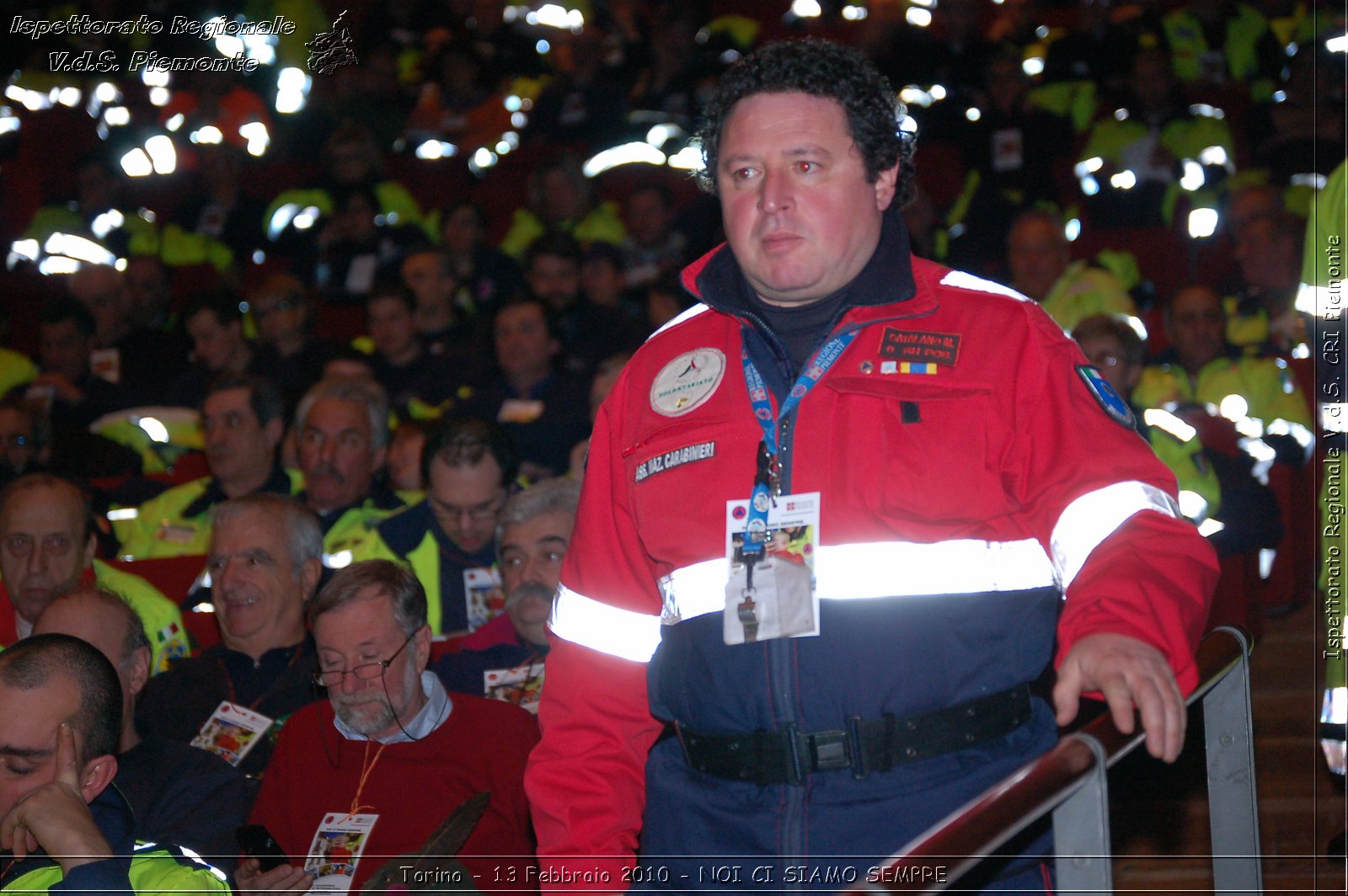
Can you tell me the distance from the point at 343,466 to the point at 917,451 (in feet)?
13.3

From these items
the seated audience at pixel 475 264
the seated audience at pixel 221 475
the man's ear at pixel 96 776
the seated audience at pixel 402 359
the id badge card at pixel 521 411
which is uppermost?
the seated audience at pixel 475 264

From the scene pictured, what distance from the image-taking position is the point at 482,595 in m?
5.12

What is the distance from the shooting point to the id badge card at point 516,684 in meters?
4.14

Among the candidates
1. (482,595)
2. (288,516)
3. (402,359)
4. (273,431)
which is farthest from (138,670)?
(402,359)

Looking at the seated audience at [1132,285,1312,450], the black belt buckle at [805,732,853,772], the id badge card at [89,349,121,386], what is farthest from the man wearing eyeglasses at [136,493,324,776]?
the id badge card at [89,349,121,386]

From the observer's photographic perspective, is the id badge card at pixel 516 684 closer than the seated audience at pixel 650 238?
Yes

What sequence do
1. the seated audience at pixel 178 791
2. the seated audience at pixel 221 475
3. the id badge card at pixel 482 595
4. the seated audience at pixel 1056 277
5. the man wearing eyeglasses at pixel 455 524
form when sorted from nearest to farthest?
the seated audience at pixel 178 791, the id badge card at pixel 482 595, the man wearing eyeglasses at pixel 455 524, the seated audience at pixel 221 475, the seated audience at pixel 1056 277

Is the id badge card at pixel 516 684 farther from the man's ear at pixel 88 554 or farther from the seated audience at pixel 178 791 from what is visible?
the man's ear at pixel 88 554

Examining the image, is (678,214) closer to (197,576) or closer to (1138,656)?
(197,576)

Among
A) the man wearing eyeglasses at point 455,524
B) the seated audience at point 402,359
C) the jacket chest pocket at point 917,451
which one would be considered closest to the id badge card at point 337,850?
the man wearing eyeglasses at point 455,524

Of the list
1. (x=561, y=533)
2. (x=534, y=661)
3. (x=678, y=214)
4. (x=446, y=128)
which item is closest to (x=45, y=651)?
(x=534, y=661)

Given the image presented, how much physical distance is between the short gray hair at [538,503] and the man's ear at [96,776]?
1863mm

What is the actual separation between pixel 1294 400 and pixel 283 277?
18.6ft

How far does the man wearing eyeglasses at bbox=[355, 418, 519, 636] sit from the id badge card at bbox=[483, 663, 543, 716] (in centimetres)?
98
